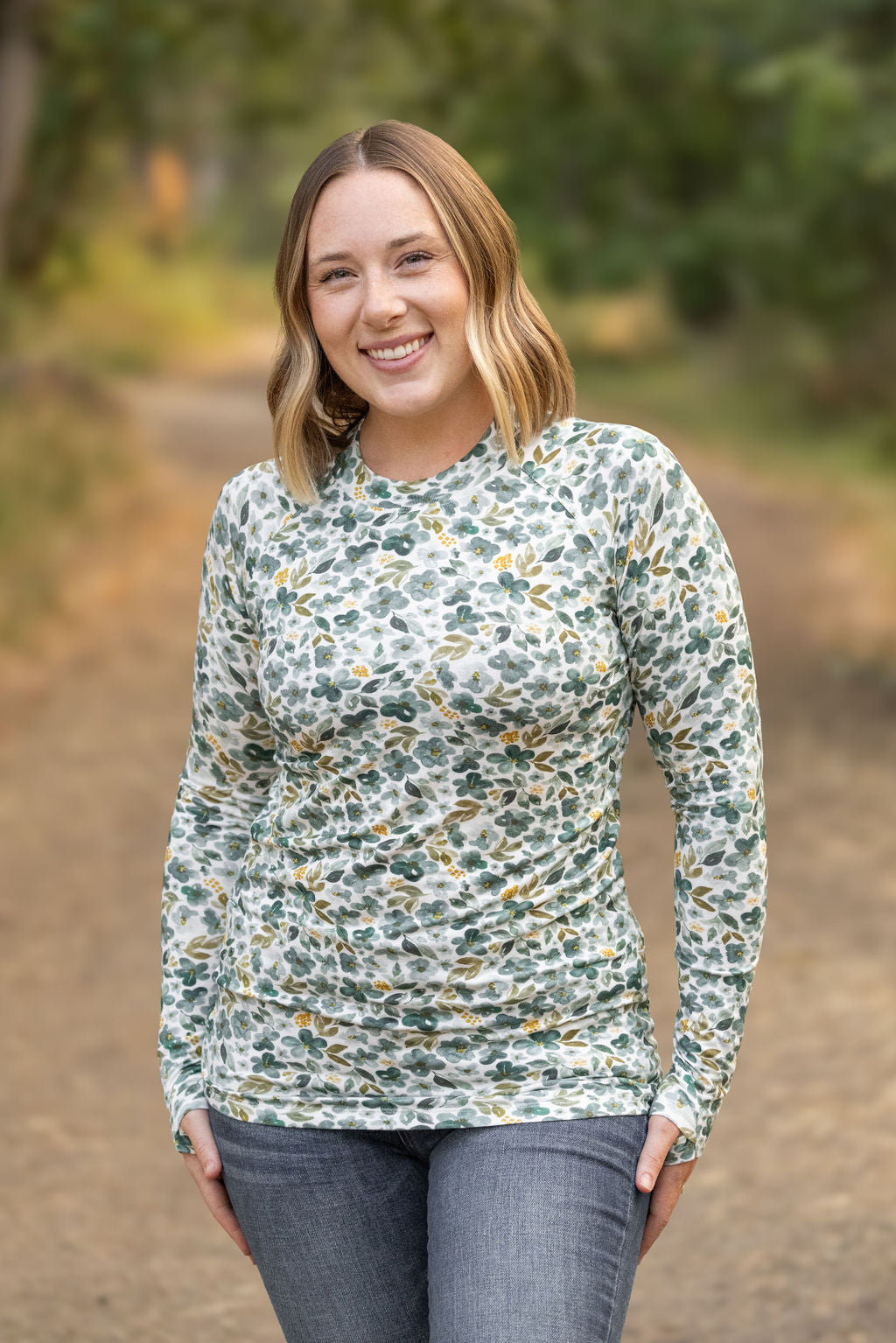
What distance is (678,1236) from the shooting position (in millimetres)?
3844

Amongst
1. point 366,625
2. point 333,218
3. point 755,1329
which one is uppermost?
point 333,218

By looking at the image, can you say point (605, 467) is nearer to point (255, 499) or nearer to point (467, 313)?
point (467, 313)

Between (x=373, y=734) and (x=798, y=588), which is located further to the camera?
(x=798, y=588)

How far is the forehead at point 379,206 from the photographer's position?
6.18 feet

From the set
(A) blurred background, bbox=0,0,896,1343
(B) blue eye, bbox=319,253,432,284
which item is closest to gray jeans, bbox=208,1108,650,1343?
(B) blue eye, bbox=319,253,432,284

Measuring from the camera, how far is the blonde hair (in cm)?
189

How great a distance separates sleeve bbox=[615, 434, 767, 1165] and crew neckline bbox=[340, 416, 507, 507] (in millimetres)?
182

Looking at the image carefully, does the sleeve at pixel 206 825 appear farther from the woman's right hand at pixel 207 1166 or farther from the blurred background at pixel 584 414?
the blurred background at pixel 584 414

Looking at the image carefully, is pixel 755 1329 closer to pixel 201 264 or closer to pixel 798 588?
pixel 798 588

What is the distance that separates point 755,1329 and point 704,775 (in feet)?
6.52

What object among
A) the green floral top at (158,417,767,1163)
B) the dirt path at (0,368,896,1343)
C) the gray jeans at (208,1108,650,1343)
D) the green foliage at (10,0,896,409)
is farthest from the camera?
the green foliage at (10,0,896,409)

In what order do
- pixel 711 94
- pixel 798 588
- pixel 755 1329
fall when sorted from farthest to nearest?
pixel 711 94 → pixel 798 588 → pixel 755 1329

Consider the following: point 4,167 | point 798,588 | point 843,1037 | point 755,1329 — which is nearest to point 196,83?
point 4,167

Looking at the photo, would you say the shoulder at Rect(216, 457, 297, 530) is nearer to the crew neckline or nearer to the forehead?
the crew neckline
